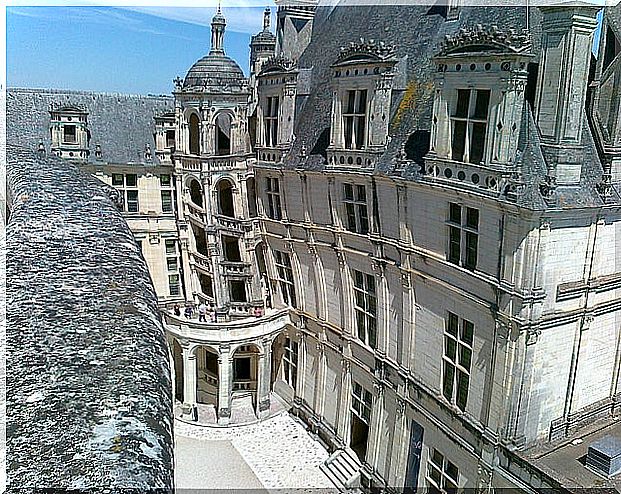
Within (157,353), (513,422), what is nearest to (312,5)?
(513,422)

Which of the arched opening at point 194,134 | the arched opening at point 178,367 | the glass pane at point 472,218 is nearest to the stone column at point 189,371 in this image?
the arched opening at point 178,367

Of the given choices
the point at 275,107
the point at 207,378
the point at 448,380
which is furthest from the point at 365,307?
the point at 207,378

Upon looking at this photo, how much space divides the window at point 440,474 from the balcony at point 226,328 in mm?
8271

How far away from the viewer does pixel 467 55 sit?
12.5 meters

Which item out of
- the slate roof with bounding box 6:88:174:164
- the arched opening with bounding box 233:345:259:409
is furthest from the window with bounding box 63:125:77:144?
the arched opening with bounding box 233:345:259:409

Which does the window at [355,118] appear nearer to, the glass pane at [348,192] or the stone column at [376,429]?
the glass pane at [348,192]

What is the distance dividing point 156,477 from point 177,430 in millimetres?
20021

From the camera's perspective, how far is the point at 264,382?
73.2 ft

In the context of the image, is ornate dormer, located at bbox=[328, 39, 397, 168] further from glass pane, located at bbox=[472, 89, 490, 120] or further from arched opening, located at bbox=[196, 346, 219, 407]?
arched opening, located at bbox=[196, 346, 219, 407]

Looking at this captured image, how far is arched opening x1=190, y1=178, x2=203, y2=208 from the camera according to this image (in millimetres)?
24484

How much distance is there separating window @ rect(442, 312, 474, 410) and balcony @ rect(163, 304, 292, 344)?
8.46 metres

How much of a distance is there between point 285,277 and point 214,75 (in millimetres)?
8198

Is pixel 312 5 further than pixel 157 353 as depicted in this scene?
Yes

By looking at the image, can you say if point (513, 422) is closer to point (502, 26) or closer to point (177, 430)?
point (502, 26)
